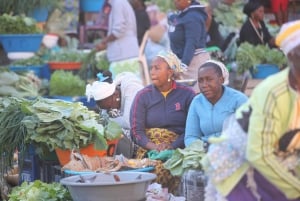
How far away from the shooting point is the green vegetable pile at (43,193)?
Result: 565 centimetres

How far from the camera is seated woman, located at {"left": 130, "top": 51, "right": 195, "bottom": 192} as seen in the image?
6363mm

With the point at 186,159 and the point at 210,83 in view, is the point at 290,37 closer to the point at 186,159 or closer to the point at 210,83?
the point at 186,159

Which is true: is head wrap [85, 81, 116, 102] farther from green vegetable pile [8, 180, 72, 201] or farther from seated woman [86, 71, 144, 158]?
green vegetable pile [8, 180, 72, 201]

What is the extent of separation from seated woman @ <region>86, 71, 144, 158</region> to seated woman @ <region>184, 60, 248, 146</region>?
2.71 feet

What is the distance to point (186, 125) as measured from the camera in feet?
19.5

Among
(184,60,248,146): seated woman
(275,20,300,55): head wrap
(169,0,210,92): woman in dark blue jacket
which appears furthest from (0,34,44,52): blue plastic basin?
(275,20,300,55): head wrap

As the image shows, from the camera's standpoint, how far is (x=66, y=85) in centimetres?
1005

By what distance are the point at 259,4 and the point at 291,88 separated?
6.20m

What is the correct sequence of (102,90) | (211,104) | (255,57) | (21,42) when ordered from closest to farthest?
1. (211,104)
2. (102,90)
3. (255,57)
4. (21,42)

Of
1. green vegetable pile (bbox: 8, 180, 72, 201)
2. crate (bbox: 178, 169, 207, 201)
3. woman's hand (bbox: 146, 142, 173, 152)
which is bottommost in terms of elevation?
green vegetable pile (bbox: 8, 180, 72, 201)

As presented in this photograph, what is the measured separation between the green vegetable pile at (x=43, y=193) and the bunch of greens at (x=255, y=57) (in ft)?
13.6

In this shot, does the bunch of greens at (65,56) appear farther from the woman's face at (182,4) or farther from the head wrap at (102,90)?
the head wrap at (102,90)

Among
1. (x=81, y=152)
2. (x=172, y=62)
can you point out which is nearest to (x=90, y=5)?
(x=172, y=62)

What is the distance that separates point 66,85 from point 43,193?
14.6 ft
